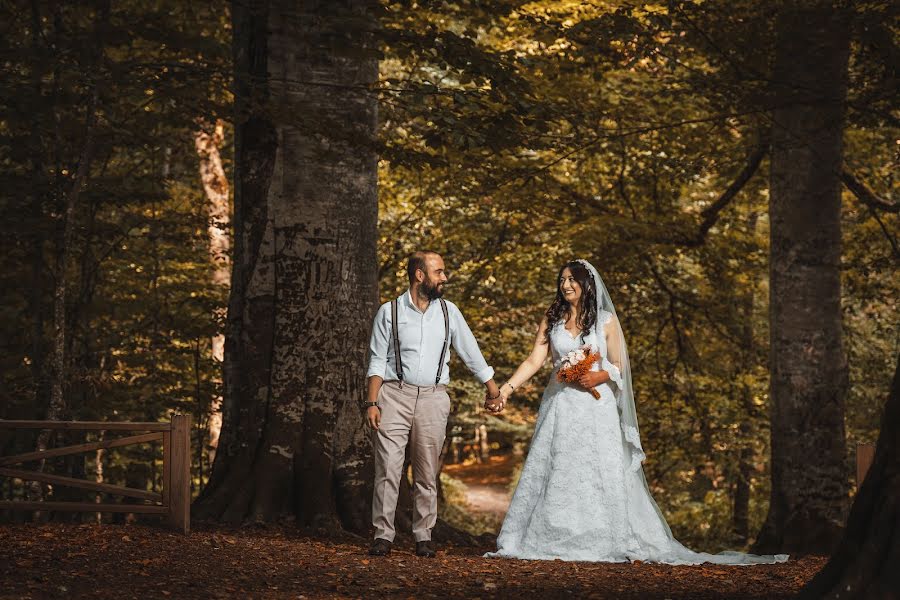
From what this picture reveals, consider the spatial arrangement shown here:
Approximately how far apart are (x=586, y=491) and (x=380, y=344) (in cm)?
202

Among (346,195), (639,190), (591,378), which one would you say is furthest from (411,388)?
(639,190)

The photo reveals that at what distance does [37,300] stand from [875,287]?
11.2 m

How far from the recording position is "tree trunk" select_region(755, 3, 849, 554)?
975cm

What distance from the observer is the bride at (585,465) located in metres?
7.50

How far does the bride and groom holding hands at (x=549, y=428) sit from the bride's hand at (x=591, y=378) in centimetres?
1

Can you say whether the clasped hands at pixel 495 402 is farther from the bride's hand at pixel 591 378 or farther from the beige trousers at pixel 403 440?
the bride's hand at pixel 591 378

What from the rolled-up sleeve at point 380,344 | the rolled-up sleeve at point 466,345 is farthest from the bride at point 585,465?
the rolled-up sleeve at point 380,344

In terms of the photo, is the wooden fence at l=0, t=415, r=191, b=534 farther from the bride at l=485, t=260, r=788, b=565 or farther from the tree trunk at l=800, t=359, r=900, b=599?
the tree trunk at l=800, t=359, r=900, b=599

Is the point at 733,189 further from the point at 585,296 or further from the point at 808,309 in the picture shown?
the point at 585,296

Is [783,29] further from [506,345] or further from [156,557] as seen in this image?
[506,345]

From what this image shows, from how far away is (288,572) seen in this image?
624 centimetres

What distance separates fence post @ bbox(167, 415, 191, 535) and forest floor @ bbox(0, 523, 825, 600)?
132mm

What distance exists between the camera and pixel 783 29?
995 cm

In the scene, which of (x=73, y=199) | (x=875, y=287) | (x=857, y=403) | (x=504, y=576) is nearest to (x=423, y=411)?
(x=504, y=576)
